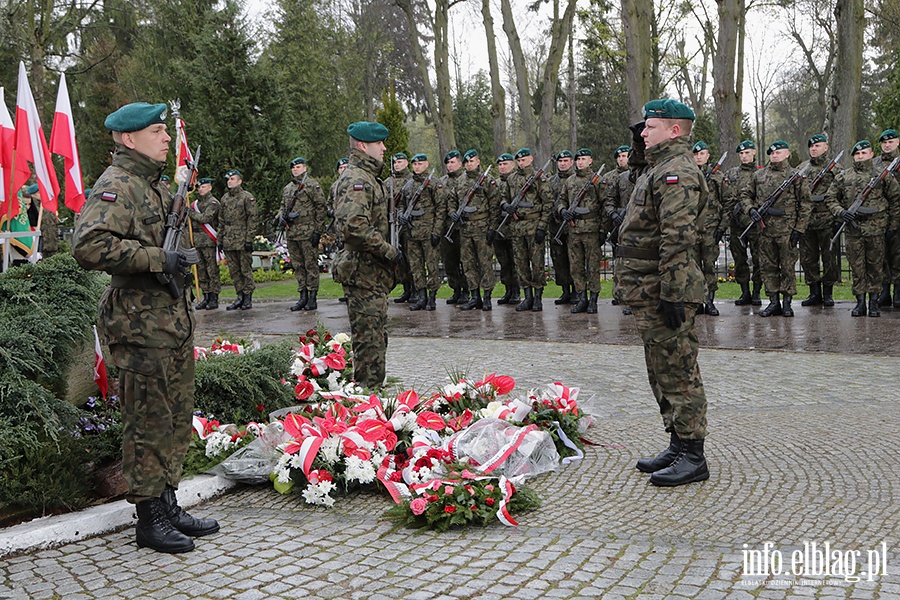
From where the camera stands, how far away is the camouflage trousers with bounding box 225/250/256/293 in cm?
1495

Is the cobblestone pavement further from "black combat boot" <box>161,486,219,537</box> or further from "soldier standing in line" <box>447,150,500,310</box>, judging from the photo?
"soldier standing in line" <box>447,150,500,310</box>

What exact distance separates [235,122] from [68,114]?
16603 millimetres

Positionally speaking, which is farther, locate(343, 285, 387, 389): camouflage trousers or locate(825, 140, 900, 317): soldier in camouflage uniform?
locate(825, 140, 900, 317): soldier in camouflage uniform

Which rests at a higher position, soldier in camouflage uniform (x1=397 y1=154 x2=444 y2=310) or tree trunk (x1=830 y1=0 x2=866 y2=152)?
tree trunk (x1=830 y1=0 x2=866 y2=152)

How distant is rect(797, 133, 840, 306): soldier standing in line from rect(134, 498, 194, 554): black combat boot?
10.4 m

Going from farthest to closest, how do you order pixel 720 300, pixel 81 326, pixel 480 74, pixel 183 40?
pixel 480 74
pixel 183 40
pixel 720 300
pixel 81 326

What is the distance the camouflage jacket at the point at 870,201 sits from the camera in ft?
36.7

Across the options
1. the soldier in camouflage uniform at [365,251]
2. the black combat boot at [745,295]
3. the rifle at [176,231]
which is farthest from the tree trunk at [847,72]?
the rifle at [176,231]

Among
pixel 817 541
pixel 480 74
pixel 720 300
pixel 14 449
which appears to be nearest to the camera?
pixel 817 541

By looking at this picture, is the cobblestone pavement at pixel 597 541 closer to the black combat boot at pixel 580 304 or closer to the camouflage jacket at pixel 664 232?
the camouflage jacket at pixel 664 232

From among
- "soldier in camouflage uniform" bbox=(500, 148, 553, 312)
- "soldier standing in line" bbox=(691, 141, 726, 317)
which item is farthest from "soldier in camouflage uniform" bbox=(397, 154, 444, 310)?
"soldier standing in line" bbox=(691, 141, 726, 317)

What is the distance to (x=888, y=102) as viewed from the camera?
2447 centimetres

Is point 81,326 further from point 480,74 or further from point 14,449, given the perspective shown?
point 480,74

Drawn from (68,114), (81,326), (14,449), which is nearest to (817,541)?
(14,449)
